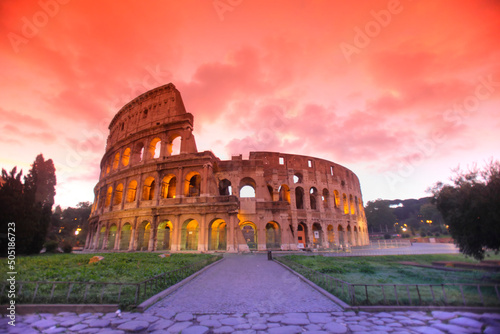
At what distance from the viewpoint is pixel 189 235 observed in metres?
24.0

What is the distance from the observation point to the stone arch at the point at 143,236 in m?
24.1

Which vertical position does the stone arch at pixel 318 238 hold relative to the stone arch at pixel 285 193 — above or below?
below

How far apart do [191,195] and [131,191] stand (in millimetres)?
7329

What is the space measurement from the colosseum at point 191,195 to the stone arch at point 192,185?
122 mm

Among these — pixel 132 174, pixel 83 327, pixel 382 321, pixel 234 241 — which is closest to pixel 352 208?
pixel 234 241

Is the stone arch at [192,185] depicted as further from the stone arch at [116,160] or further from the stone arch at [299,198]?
the stone arch at [299,198]

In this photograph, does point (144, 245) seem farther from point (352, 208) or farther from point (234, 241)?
point (352, 208)

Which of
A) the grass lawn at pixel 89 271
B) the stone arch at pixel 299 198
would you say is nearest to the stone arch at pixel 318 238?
the stone arch at pixel 299 198

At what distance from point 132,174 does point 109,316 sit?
24.8 m

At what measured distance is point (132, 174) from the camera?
26.7 metres

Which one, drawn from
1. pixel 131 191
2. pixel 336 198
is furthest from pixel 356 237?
pixel 131 191

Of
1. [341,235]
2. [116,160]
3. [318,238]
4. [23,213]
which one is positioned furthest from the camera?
[341,235]

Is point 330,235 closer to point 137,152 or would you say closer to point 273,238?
point 273,238

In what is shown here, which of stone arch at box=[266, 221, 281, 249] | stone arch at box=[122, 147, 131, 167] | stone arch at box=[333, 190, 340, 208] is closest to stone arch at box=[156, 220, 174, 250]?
stone arch at box=[266, 221, 281, 249]
